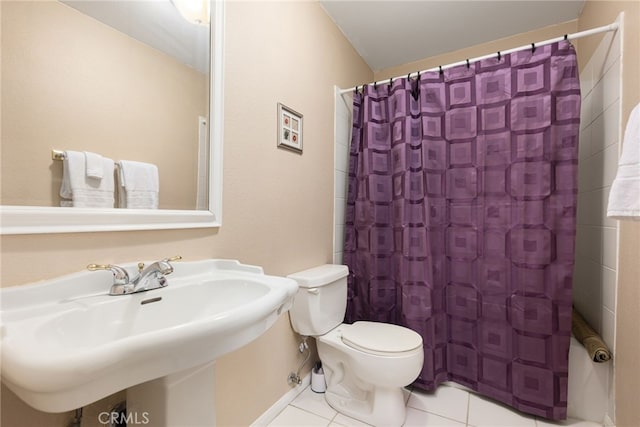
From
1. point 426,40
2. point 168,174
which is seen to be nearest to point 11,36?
point 168,174

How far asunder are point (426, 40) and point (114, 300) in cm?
237

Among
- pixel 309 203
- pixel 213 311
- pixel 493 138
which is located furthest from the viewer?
pixel 309 203

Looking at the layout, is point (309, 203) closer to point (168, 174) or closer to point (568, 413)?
point (168, 174)

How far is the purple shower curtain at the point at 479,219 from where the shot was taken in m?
1.38

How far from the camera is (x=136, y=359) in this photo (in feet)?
1.52

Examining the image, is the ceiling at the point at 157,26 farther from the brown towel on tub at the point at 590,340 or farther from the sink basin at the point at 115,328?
the brown towel on tub at the point at 590,340

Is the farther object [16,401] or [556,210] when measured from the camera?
[556,210]

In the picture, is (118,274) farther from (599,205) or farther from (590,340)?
(599,205)

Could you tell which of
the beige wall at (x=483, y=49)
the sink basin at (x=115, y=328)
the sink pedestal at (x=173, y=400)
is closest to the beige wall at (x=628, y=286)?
the beige wall at (x=483, y=49)

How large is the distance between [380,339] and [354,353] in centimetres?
14

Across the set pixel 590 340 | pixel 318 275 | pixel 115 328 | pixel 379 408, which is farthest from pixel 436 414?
pixel 115 328

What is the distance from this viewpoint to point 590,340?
134 centimetres

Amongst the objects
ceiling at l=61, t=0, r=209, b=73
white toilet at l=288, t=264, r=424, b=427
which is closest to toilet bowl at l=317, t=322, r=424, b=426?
white toilet at l=288, t=264, r=424, b=427

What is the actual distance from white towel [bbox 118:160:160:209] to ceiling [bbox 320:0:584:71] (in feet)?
5.02
